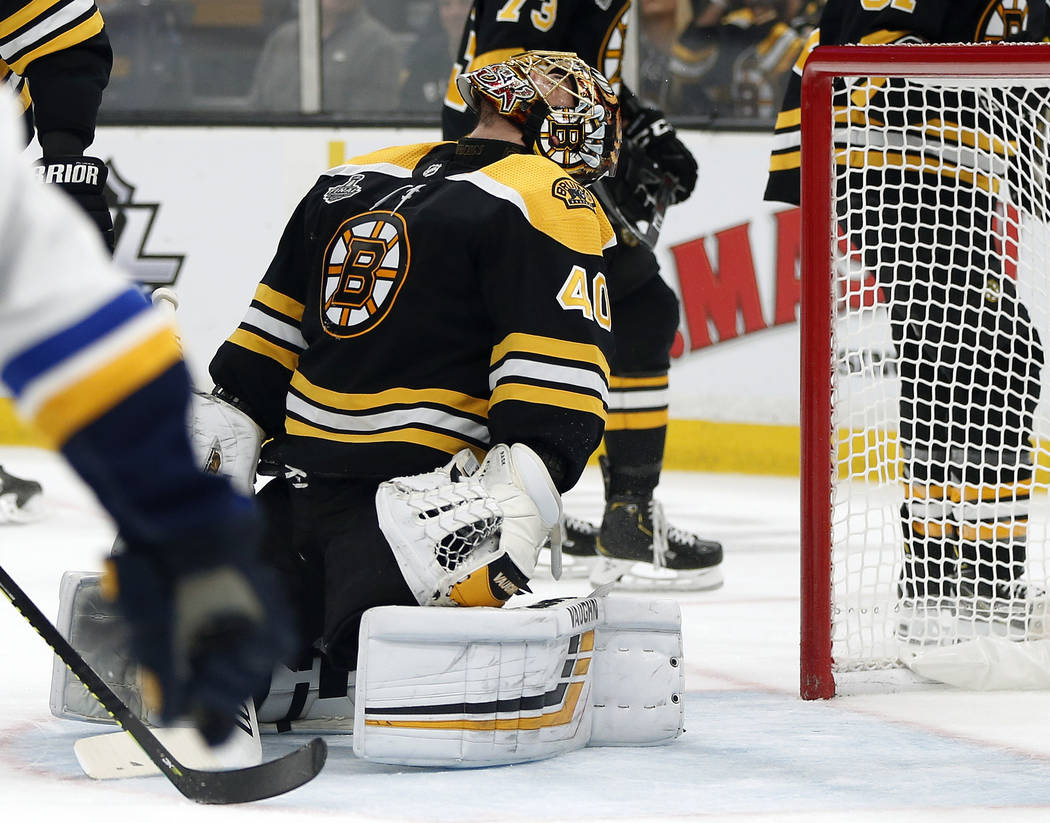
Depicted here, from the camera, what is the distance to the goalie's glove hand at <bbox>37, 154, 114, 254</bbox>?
2.89m

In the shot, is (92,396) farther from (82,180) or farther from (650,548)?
(650,548)

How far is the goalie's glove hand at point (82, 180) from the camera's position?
289 cm

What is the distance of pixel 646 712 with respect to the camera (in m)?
2.03

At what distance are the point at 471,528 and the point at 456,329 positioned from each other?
269 millimetres

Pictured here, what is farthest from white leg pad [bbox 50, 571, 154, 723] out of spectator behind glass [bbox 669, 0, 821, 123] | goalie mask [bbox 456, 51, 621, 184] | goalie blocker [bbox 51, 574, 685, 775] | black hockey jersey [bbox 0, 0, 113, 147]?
spectator behind glass [bbox 669, 0, 821, 123]

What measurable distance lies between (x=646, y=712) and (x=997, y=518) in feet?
2.74

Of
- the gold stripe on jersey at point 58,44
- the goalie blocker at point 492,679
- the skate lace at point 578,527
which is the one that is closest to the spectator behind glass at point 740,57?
the skate lace at point 578,527

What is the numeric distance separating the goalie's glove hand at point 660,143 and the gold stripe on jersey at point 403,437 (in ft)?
4.99

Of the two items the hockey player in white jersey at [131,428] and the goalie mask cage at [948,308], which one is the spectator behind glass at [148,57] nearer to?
the goalie mask cage at [948,308]

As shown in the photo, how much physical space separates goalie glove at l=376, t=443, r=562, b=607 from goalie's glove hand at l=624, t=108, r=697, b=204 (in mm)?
1618

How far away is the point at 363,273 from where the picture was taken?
80.9 inches

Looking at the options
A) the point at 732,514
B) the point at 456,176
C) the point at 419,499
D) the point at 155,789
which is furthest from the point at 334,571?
the point at 732,514

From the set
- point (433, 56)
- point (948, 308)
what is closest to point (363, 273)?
point (948, 308)

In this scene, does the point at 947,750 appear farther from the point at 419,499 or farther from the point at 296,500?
the point at 296,500
